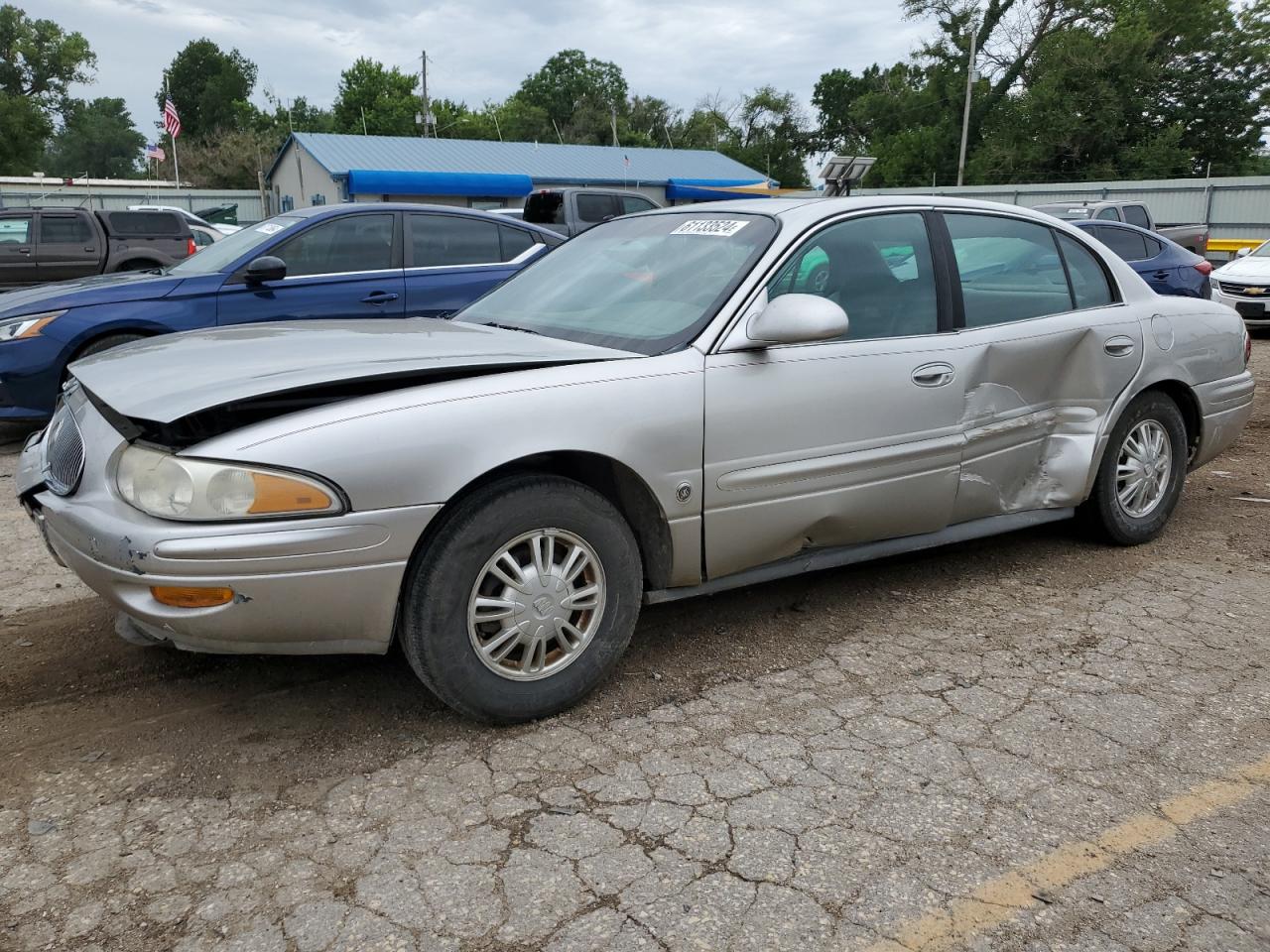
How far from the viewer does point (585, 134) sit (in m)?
79.8

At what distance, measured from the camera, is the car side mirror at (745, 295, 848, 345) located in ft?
10.6

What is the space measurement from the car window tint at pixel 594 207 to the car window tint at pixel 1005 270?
898 cm

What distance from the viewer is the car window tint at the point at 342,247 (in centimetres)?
704

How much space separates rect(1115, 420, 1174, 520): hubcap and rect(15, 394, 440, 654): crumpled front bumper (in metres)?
3.34

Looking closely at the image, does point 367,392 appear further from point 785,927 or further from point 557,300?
point 785,927

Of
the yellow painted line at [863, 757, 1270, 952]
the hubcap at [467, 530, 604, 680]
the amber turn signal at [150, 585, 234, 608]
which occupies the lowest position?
the yellow painted line at [863, 757, 1270, 952]

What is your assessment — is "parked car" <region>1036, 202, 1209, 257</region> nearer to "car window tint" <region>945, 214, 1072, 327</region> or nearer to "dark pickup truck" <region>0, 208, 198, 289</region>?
"car window tint" <region>945, 214, 1072, 327</region>

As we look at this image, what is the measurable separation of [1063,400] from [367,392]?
2.92m

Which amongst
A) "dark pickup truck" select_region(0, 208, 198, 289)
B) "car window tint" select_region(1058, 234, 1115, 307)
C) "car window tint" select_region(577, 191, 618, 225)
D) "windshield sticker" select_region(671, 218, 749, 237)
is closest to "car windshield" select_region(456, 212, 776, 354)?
"windshield sticker" select_region(671, 218, 749, 237)

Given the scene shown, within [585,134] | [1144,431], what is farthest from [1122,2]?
[1144,431]

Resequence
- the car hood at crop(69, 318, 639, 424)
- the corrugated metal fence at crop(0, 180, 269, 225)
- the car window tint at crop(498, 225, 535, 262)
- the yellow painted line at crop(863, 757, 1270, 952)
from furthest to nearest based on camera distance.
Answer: the corrugated metal fence at crop(0, 180, 269, 225), the car window tint at crop(498, 225, 535, 262), the car hood at crop(69, 318, 639, 424), the yellow painted line at crop(863, 757, 1270, 952)

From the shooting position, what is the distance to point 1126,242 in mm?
11586

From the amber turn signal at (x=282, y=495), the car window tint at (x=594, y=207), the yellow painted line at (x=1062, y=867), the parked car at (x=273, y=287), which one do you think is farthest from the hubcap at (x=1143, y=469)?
the car window tint at (x=594, y=207)

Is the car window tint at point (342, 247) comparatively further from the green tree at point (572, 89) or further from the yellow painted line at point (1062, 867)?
the green tree at point (572, 89)
